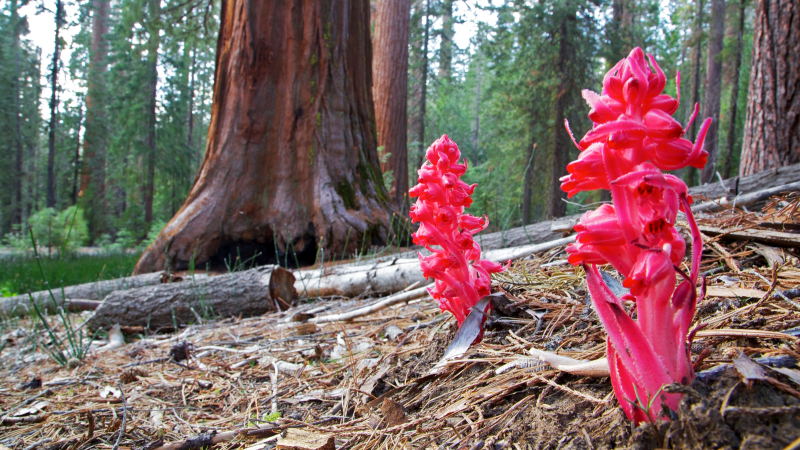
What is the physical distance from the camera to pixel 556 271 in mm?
1982

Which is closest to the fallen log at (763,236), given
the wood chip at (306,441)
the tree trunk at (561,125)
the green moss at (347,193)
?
the wood chip at (306,441)

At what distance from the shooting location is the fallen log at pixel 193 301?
10.3 feet

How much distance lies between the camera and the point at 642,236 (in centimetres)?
79

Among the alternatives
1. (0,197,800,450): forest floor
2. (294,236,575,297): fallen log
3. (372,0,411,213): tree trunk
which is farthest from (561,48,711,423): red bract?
(372,0,411,213): tree trunk

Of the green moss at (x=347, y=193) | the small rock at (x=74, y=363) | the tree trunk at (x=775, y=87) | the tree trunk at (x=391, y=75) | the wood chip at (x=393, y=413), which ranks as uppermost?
the tree trunk at (x=391, y=75)

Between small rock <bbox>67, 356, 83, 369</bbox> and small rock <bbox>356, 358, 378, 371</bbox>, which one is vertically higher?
small rock <bbox>356, 358, 378, 371</bbox>

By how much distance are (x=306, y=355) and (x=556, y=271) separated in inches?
51.0

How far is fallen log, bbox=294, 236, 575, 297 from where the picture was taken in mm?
2658

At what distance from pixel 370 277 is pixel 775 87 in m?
4.17

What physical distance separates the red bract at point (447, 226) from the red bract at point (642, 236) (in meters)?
0.56

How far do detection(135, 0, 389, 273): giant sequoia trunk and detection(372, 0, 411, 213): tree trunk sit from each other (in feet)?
9.01

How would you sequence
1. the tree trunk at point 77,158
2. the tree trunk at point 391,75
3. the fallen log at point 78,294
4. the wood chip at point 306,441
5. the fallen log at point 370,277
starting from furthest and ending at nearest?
the tree trunk at point 77,158 → the tree trunk at point 391,75 → the fallen log at point 78,294 → the fallen log at point 370,277 → the wood chip at point 306,441

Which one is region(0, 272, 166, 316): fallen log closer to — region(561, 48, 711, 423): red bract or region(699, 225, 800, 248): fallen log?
region(561, 48, 711, 423): red bract

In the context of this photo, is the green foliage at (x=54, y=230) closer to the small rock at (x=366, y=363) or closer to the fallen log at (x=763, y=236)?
the small rock at (x=366, y=363)
